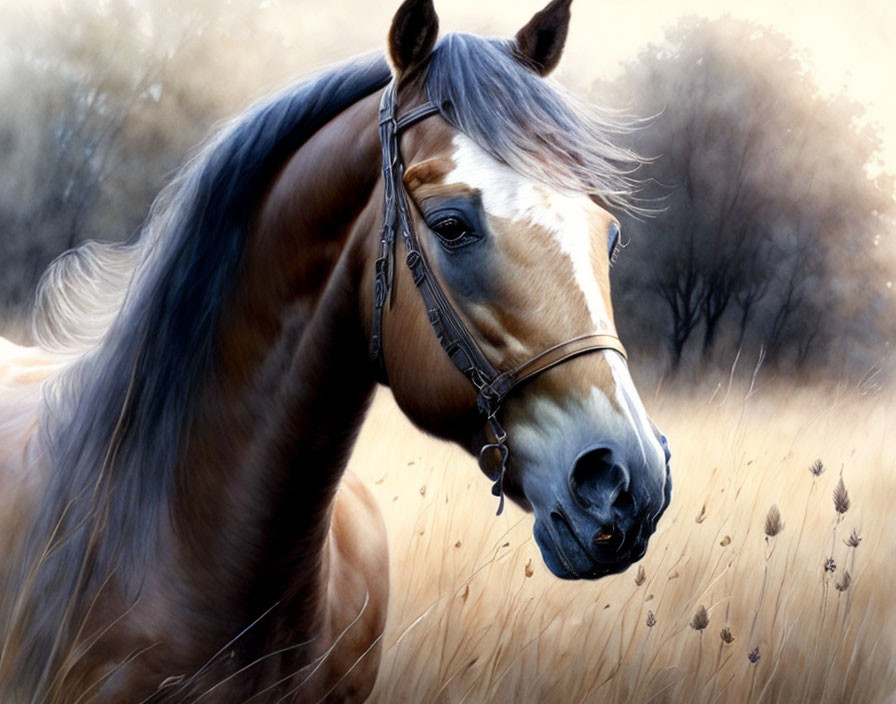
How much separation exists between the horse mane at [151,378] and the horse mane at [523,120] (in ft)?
0.83

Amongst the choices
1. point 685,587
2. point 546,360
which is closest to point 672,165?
point 685,587

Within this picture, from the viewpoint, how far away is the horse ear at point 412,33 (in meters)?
1.89

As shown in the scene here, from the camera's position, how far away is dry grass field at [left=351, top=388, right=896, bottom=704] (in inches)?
118

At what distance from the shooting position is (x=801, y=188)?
476 centimetres

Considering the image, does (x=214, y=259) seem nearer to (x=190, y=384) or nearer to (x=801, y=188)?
(x=190, y=384)

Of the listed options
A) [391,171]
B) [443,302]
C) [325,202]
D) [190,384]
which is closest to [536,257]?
[443,302]

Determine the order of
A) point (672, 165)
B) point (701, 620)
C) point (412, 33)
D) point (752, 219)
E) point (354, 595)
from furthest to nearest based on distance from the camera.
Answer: point (672, 165)
point (752, 219)
point (701, 620)
point (354, 595)
point (412, 33)

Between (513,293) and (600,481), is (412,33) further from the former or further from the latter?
(600,481)

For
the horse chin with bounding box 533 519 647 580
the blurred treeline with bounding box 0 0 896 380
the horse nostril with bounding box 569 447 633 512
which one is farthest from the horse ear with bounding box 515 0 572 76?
the blurred treeline with bounding box 0 0 896 380

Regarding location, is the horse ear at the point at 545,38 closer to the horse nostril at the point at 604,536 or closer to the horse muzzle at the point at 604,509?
the horse muzzle at the point at 604,509

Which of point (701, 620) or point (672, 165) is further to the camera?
point (672, 165)

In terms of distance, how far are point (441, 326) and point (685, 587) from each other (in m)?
1.96

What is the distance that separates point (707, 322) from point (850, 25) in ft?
6.18

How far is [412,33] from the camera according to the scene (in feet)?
6.36
